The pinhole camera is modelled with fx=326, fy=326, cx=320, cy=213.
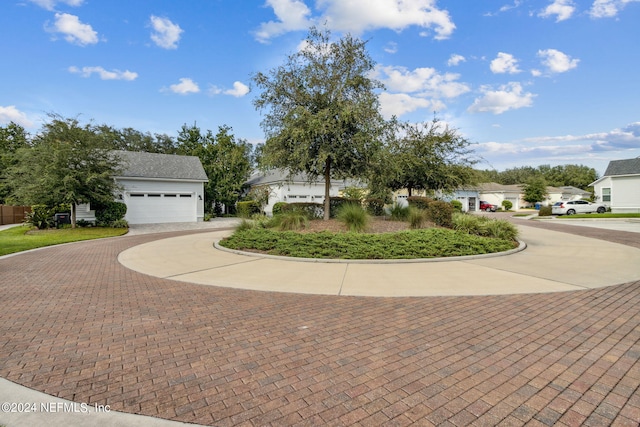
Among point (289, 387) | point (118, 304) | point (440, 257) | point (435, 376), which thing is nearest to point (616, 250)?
point (440, 257)

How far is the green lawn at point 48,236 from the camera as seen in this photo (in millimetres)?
13323

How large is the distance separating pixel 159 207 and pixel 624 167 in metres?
41.7

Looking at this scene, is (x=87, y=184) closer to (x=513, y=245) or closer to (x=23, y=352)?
(x=23, y=352)

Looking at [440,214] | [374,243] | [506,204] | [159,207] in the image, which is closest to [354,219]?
[374,243]

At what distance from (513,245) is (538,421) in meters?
9.64

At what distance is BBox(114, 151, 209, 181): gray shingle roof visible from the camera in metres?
23.2

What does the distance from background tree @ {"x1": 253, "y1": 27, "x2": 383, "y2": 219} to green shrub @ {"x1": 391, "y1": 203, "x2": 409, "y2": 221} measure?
2.49 meters

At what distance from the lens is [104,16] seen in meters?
11.8

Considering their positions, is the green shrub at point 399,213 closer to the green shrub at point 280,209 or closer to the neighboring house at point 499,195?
the green shrub at point 280,209

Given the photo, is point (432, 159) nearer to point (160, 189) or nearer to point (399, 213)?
point (399, 213)

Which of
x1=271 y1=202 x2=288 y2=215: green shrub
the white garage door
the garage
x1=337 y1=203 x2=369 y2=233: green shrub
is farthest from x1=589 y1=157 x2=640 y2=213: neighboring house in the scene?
the white garage door

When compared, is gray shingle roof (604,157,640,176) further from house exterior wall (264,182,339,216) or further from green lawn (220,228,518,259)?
green lawn (220,228,518,259)

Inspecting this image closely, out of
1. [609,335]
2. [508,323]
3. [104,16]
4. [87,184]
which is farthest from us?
[87,184]

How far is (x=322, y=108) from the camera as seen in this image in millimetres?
12633
